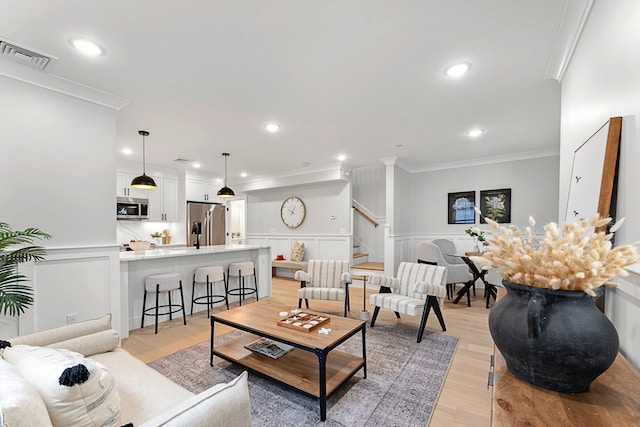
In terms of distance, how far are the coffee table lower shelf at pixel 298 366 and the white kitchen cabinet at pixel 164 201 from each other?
14.9 feet

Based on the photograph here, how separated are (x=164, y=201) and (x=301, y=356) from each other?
5.30 m

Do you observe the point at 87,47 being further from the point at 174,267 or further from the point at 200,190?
the point at 200,190

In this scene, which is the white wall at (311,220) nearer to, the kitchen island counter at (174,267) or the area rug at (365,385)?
the kitchen island counter at (174,267)

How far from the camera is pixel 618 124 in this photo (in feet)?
3.73

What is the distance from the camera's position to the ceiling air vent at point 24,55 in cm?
214

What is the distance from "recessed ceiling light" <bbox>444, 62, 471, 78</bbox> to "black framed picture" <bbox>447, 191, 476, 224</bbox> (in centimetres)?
383

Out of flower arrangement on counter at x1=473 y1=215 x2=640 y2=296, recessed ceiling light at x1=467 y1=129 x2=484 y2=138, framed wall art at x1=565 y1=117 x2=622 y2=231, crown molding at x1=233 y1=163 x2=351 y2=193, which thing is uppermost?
recessed ceiling light at x1=467 y1=129 x2=484 y2=138

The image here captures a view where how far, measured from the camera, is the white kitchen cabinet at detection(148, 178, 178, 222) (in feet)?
20.3

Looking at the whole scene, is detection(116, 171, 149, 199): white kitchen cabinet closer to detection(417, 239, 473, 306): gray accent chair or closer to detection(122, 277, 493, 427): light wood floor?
detection(122, 277, 493, 427): light wood floor

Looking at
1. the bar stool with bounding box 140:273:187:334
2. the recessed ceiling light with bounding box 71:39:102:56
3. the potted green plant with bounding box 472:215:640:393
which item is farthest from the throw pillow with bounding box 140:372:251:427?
the bar stool with bounding box 140:273:187:334

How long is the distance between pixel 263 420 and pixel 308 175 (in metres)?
5.08

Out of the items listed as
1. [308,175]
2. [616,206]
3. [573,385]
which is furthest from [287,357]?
[308,175]

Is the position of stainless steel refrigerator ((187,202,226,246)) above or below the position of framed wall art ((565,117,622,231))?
below

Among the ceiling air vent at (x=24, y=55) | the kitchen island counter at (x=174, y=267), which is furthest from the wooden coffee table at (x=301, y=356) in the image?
the ceiling air vent at (x=24, y=55)
